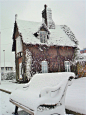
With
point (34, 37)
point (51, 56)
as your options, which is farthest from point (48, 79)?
point (51, 56)

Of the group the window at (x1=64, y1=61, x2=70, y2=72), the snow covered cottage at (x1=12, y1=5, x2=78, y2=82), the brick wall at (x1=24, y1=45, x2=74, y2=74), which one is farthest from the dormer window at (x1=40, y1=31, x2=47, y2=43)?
the window at (x1=64, y1=61, x2=70, y2=72)

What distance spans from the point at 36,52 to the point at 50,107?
12.4 metres

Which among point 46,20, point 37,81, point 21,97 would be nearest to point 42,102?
point 21,97

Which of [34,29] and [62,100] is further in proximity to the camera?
[34,29]

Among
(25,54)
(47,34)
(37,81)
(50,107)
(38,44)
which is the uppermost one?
(47,34)

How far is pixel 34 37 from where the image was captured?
1579 cm

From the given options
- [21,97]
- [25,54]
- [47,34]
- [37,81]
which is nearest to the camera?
[21,97]

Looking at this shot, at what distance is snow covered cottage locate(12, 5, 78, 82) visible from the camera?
50.1 feet

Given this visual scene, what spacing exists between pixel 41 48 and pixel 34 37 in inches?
56.2

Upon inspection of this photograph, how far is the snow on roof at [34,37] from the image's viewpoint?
15.3 metres

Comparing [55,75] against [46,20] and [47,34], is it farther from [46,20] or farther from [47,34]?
[46,20]

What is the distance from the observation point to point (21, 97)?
3.88 metres

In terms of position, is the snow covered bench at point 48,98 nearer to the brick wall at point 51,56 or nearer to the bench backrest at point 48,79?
the bench backrest at point 48,79

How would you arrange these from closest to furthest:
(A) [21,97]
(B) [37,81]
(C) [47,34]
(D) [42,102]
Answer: (D) [42,102] < (A) [21,97] < (B) [37,81] < (C) [47,34]
